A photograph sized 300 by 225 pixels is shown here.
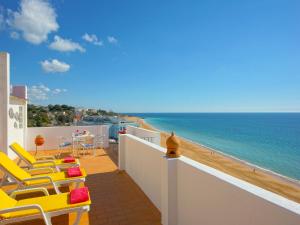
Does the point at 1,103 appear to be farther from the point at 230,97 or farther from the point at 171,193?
the point at 230,97

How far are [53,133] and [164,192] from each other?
26.4 ft

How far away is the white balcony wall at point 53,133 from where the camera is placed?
9.11 m

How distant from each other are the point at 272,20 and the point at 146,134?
Result: 18.6 m

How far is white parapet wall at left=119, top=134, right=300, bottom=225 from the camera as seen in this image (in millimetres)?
1478

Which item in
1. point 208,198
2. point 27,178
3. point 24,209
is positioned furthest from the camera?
point 27,178

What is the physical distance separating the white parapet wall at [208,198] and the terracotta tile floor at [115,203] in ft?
0.88

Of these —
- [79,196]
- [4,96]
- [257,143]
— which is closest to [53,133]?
[4,96]

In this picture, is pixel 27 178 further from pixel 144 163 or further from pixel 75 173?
pixel 144 163

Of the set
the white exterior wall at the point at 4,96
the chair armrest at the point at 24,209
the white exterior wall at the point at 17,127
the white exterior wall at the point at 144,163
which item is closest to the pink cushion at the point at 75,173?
the white exterior wall at the point at 144,163

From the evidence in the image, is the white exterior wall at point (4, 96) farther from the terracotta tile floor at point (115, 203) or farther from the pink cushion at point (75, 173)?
the pink cushion at point (75, 173)

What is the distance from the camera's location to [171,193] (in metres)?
2.86

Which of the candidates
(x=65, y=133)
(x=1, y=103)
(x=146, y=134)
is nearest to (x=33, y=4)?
(x=1, y=103)

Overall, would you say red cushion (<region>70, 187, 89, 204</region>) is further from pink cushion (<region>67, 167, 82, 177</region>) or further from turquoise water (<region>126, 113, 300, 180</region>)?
turquoise water (<region>126, 113, 300, 180</region>)

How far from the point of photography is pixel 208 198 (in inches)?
87.2
